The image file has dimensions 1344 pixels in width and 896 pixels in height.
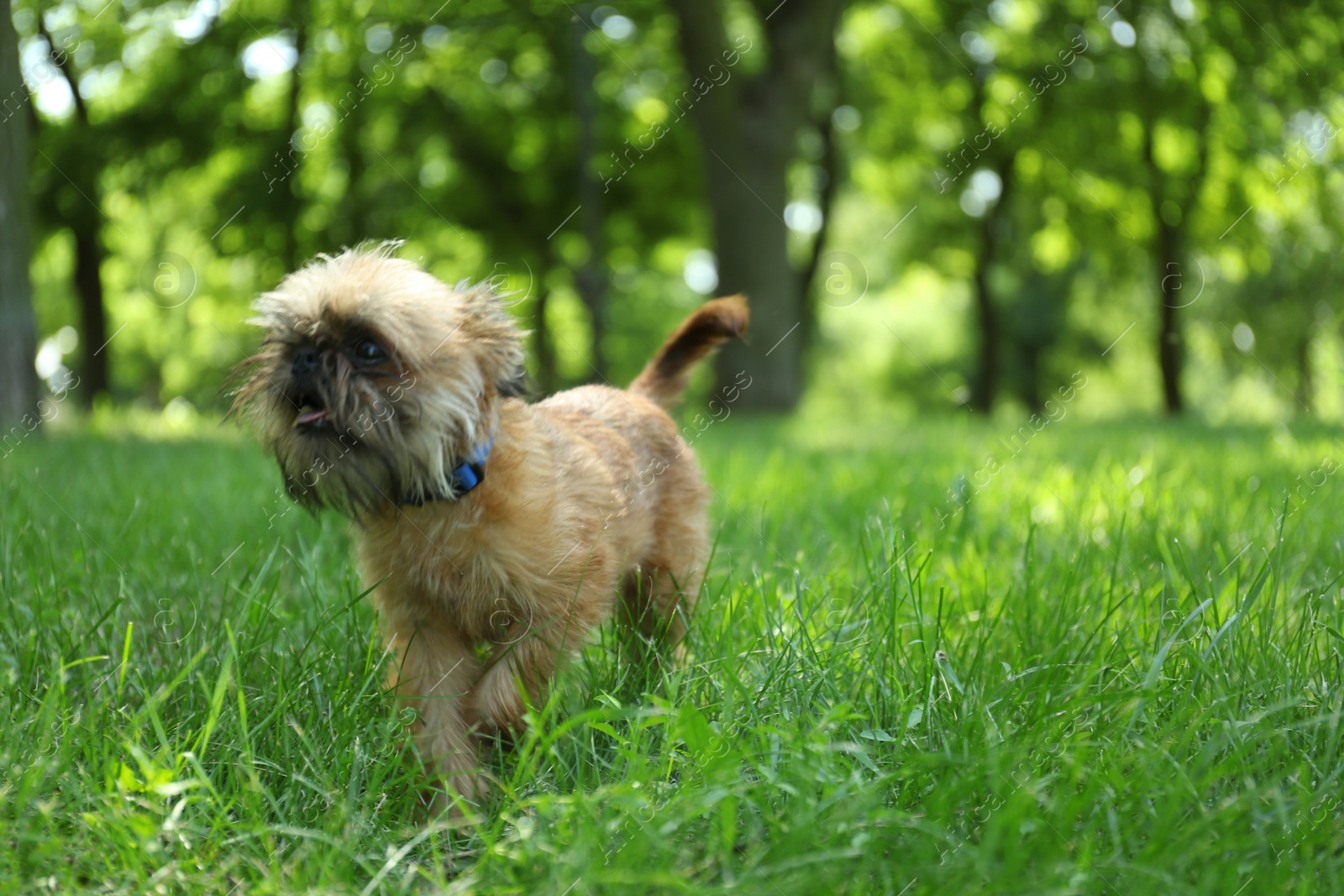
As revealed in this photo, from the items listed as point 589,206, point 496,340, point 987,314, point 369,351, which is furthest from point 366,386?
point 987,314

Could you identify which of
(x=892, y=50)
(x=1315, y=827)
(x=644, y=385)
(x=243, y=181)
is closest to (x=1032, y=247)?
(x=892, y=50)

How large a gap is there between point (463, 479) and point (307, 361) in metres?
0.51

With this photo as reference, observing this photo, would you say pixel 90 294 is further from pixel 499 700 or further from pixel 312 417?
pixel 499 700

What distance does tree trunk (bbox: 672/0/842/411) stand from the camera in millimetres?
A: 13609

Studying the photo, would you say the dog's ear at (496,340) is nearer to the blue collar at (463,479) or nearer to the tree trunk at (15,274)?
the blue collar at (463,479)

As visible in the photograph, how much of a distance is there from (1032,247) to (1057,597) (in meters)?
24.0

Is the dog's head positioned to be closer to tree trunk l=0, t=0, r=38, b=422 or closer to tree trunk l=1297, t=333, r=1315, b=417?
tree trunk l=0, t=0, r=38, b=422

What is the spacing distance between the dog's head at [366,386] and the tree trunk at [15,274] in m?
6.77

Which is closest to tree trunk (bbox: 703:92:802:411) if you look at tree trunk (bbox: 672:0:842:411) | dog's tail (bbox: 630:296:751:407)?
tree trunk (bbox: 672:0:842:411)

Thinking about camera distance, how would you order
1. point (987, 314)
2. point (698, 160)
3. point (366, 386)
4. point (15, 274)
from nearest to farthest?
1. point (366, 386)
2. point (15, 274)
3. point (698, 160)
4. point (987, 314)

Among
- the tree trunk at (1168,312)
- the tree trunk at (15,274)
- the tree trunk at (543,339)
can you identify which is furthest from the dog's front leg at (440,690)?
the tree trunk at (543,339)

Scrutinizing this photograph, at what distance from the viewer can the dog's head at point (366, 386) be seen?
2.70 metres

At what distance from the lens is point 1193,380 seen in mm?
54312

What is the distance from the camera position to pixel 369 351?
272 centimetres
